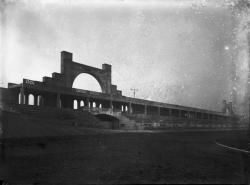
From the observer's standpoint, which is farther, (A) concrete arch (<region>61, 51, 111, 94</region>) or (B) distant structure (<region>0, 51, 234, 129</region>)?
(A) concrete arch (<region>61, 51, 111, 94</region>)

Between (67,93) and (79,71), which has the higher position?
(79,71)

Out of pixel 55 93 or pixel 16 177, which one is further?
pixel 55 93

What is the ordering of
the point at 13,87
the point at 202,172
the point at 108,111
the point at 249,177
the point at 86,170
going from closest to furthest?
1. the point at 249,177
2. the point at 202,172
3. the point at 86,170
4. the point at 13,87
5. the point at 108,111

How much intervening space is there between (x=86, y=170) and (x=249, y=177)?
5764mm

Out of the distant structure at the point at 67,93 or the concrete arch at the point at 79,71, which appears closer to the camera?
the distant structure at the point at 67,93

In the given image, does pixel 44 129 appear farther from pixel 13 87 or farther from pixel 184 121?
pixel 184 121

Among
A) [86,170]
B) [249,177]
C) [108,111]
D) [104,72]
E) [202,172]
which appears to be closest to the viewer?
[249,177]

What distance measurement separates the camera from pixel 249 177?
23.4ft

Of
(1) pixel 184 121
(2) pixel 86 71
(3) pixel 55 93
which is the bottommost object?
(1) pixel 184 121

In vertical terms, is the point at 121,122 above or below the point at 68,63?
below

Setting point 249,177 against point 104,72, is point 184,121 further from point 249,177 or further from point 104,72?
point 249,177

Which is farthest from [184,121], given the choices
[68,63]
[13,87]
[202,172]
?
[202,172]

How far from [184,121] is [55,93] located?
138 feet

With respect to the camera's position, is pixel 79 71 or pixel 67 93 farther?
pixel 79 71
